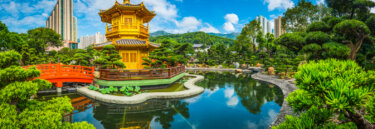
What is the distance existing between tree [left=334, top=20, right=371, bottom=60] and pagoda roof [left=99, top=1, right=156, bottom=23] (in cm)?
1185

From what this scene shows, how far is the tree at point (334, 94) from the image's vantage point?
134 centimetres

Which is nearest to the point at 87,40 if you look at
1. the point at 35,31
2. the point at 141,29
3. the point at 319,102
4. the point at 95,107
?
the point at 35,31

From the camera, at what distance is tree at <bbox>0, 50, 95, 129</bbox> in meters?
1.85

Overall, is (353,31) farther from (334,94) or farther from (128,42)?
(128,42)

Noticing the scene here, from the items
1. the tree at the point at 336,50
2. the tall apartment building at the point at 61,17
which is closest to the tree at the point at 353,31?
the tree at the point at 336,50

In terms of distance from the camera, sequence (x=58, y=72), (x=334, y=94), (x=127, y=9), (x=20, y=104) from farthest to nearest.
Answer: (x=127, y=9) → (x=58, y=72) → (x=20, y=104) → (x=334, y=94)

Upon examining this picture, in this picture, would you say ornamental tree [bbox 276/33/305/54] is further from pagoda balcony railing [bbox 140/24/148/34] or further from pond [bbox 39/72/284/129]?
pagoda balcony railing [bbox 140/24/148/34]

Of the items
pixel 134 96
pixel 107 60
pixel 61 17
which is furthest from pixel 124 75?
pixel 61 17

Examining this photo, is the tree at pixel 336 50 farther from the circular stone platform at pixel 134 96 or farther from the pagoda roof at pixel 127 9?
the pagoda roof at pixel 127 9

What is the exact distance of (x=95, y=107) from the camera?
7074 mm

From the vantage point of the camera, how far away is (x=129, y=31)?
42.5 ft

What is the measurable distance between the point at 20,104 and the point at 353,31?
29.2ft

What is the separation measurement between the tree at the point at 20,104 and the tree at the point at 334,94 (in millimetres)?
2746

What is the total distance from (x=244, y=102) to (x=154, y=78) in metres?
5.66
